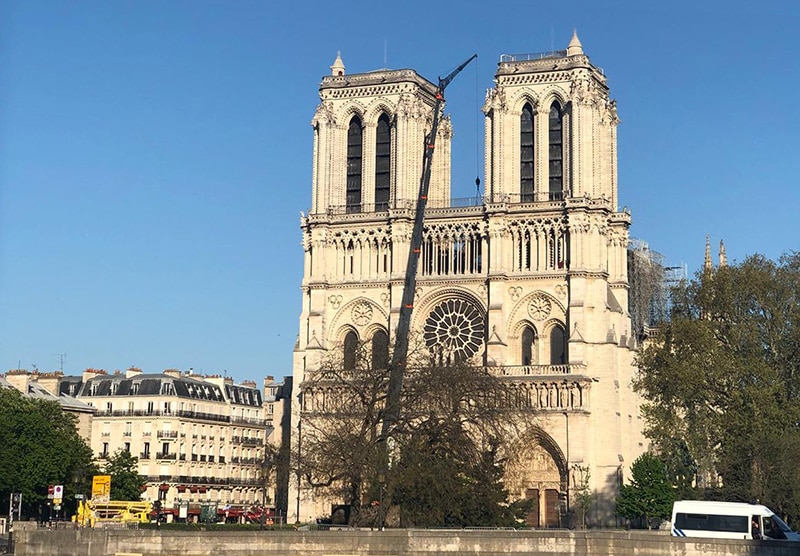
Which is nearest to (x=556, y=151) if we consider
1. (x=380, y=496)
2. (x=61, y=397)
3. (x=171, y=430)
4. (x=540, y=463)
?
(x=540, y=463)

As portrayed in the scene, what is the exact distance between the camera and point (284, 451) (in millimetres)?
65188

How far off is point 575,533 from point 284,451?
746 inches

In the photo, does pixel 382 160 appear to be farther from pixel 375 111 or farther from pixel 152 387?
pixel 152 387

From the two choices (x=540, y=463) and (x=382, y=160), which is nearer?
(x=540, y=463)

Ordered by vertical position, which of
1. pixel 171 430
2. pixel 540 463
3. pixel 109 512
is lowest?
pixel 109 512

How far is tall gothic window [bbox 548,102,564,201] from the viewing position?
270 feet

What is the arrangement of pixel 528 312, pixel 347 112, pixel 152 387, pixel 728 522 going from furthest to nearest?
pixel 152 387, pixel 347 112, pixel 528 312, pixel 728 522

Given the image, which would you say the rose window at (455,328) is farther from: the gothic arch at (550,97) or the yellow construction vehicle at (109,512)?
the yellow construction vehicle at (109,512)

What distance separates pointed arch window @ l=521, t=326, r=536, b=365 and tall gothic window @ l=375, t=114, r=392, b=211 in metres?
10.8

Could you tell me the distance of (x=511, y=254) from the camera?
268 feet

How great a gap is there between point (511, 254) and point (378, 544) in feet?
111

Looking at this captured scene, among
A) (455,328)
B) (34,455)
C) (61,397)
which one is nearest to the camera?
(34,455)

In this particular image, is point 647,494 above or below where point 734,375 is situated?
below

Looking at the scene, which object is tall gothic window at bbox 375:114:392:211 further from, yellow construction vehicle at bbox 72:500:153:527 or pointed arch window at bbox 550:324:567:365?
yellow construction vehicle at bbox 72:500:153:527
